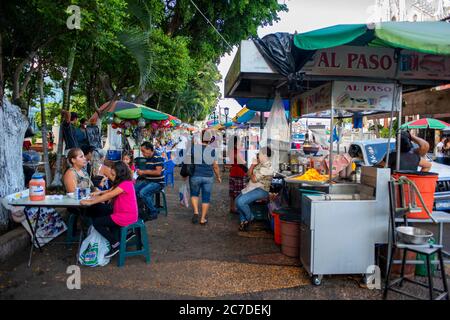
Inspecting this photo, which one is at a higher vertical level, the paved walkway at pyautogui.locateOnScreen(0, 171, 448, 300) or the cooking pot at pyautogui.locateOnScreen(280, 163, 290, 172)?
the cooking pot at pyautogui.locateOnScreen(280, 163, 290, 172)

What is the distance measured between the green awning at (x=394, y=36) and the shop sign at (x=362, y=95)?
1162 millimetres

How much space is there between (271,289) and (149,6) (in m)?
10.0

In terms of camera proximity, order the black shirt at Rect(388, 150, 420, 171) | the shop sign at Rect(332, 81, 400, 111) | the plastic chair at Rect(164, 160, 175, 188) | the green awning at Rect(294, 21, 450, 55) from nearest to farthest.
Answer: the green awning at Rect(294, 21, 450, 55)
the shop sign at Rect(332, 81, 400, 111)
the black shirt at Rect(388, 150, 420, 171)
the plastic chair at Rect(164, 160, 175, 188)

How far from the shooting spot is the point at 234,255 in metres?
5.40

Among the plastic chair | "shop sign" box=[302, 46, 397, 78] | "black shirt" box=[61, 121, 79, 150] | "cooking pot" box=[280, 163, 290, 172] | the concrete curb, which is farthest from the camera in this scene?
the plastic chair

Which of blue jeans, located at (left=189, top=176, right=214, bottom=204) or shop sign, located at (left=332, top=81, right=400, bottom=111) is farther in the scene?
blue jeans, located at (left=189, top=176, right=214, bottom=204)

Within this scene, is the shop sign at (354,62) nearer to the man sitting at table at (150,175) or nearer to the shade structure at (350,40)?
the shade structure at (350,40)

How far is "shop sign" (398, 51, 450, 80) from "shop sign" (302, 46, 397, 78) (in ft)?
0.51

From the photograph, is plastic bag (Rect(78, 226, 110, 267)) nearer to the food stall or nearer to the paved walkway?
the paved walkway

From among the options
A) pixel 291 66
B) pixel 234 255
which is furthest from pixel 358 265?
pixel 291 66

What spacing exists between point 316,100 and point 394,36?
2.55 m

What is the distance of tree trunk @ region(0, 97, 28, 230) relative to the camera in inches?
225

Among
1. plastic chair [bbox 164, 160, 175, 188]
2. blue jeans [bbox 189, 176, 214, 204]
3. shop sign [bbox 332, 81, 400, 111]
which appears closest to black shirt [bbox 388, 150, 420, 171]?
shop sign [bbox 332, 81, 400, 111]
